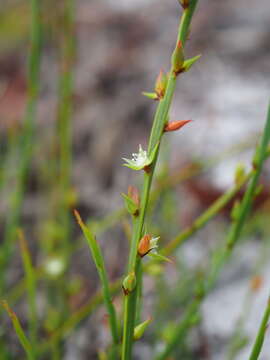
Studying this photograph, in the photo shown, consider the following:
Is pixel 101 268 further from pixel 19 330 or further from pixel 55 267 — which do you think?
pixel 55 267

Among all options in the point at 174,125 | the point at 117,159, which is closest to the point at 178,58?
the point at 174,125

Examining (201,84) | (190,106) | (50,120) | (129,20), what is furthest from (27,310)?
(129,20)

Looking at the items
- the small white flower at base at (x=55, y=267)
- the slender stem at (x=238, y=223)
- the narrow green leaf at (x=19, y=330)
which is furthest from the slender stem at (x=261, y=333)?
the small white flower at base at (x=55, y=267)

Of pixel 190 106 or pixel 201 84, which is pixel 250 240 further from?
pixel 201 84

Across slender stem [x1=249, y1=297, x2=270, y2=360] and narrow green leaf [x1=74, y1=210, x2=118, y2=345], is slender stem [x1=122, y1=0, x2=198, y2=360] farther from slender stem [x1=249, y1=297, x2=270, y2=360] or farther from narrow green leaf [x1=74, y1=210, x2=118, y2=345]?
slender stem [x1=249, y1=297, x2=270, y2=360]

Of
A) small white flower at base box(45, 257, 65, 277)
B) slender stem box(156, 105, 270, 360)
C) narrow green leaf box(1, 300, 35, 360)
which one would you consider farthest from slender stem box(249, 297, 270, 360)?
small white flower at base box(45, 257, 65, 277)

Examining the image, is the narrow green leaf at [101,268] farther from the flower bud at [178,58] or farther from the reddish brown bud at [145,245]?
the flower bud at [178,58]
